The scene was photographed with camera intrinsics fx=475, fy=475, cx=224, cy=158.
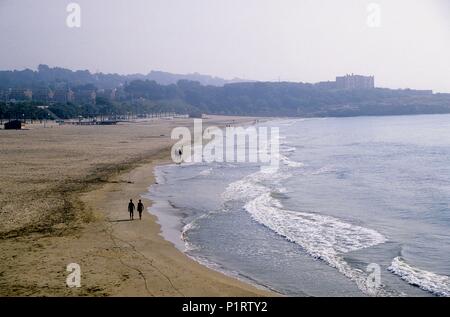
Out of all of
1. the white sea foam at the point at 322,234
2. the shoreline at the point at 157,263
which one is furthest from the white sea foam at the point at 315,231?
the shoreline at the point at 157,263

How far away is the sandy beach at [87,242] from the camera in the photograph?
38.2 ft

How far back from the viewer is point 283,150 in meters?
52.2

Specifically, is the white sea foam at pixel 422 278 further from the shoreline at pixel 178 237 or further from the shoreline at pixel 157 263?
the shoreline at pixel 157 263

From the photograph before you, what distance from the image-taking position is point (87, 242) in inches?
602

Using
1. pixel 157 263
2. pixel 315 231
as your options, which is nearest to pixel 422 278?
pixel 315 231

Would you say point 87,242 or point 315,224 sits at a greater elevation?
point 87,242

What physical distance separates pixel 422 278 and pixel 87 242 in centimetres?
1015

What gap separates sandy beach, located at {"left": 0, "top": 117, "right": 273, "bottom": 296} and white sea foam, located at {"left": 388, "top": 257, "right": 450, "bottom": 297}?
13.9 feet

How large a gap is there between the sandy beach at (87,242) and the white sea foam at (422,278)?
4243 mm

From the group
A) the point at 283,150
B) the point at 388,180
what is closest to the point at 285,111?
the point at 283,150

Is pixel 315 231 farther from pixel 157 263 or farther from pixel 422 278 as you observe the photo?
pixel 157 263
